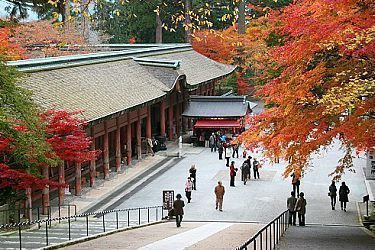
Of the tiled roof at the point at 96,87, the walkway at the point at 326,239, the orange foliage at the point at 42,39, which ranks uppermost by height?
the orange foliage at the point at 42,39

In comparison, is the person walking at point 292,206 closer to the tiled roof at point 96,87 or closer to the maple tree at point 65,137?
the maple tree at point 65,137

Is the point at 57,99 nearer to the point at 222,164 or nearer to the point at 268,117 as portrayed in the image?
the point at 268,117

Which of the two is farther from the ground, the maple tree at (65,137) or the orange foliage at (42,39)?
the orange foliage at (42,39)

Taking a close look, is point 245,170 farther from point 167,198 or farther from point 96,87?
point 96,87

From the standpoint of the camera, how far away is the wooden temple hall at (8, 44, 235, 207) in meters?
26.2

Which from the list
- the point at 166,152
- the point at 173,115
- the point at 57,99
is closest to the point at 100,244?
the point at 57,99

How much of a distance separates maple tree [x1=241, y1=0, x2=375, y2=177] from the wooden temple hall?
7.14 metres

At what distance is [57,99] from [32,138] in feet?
35.0

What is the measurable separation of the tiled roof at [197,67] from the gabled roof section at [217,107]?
1.63 m

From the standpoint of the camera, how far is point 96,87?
30844 mm

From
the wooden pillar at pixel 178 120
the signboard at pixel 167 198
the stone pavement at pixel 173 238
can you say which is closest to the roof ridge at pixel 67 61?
the wooden pillar at pixel 178 120

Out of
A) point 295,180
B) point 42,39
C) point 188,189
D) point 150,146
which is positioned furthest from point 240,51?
point 295,180

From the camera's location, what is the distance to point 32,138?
15.2 meters

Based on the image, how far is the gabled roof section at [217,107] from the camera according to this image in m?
42.3
